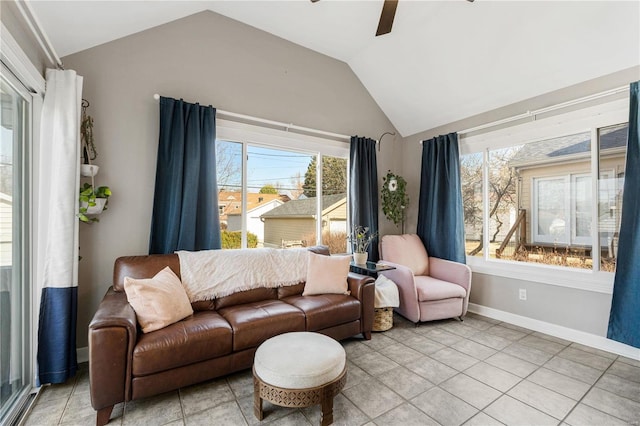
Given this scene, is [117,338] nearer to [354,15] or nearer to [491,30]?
[354,15]

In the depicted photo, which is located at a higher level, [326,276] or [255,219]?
[255,219]

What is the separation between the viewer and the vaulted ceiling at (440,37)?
2.34 meters

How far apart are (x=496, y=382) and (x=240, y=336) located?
1.93 metres

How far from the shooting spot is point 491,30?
112 inches

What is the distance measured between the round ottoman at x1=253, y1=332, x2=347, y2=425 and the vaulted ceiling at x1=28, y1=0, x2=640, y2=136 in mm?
2684

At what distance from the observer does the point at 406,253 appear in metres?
3.85

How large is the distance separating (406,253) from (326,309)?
171 cm

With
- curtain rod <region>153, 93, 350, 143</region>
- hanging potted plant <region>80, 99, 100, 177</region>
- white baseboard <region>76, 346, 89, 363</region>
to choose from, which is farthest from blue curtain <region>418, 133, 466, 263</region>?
white baseboard <region>76, 346, 89, 363</region>

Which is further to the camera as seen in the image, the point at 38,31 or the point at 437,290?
the point at 437,290

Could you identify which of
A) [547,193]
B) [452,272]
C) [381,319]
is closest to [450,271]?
[452,272]

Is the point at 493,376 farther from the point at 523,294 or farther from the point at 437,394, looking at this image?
the point at 523,294

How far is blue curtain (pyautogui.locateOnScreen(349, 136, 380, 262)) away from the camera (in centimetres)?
394

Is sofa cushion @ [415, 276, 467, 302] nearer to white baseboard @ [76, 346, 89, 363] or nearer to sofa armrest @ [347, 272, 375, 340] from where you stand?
sofa armrest @ [347, 272, 375, 340]

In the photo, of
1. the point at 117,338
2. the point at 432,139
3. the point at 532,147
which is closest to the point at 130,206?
the point at 117,338
